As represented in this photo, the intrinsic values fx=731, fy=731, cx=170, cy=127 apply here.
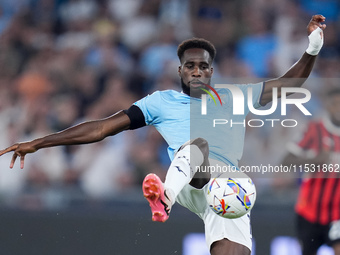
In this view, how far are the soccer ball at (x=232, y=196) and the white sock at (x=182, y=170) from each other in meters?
0.24

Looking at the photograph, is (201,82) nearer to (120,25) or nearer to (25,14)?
(120,25)

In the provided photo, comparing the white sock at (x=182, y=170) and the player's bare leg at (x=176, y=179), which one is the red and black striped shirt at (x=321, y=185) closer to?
the player's bare leg at (x=176, y=179)

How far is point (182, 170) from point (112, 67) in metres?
5.02

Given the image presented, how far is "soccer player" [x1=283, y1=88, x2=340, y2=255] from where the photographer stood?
7.69 m

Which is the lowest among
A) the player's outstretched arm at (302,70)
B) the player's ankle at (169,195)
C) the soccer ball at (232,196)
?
the soccer ball at (232,196)

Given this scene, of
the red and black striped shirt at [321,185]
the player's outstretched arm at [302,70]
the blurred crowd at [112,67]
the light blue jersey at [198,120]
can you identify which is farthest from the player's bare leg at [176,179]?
the blurred crowd at [112,67]

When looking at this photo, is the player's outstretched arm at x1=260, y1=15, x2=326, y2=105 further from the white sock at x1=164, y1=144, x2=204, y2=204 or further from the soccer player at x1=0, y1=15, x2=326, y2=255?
the white sock at x1=164, y1=144, x2=204, y2=204

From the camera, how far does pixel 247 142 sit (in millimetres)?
9094

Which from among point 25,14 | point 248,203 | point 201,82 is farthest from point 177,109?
point 25,14

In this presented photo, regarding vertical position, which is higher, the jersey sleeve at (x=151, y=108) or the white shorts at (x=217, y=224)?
the jersey sleeve at (x=151, y=108)

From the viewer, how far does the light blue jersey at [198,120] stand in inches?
239

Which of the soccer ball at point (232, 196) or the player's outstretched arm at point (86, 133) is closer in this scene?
the soccer ball at point (232, 196)

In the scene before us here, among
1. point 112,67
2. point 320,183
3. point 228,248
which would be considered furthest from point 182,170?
point 112,67

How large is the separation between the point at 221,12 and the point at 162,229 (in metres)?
3.91
